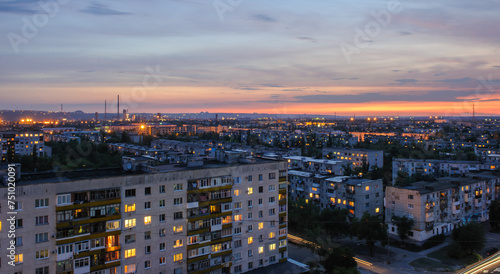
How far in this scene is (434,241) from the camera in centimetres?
1437

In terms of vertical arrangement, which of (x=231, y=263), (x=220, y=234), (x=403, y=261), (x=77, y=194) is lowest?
(x=403, y=261)

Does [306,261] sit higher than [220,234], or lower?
lower

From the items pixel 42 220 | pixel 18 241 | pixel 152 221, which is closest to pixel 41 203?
pixel 42 220

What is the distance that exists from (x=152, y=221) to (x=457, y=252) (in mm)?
10829

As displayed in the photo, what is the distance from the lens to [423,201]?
48.1 ft

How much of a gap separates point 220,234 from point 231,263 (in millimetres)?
897

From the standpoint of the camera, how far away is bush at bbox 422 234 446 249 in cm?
1413

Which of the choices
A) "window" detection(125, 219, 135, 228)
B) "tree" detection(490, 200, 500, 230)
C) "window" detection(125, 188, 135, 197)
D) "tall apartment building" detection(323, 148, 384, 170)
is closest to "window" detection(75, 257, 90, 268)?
"window" detection(125, 219, 135, 228)

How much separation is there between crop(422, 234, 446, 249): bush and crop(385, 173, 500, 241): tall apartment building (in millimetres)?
231

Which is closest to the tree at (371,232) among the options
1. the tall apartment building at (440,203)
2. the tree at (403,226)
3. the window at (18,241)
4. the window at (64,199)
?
the tree at (403,226)

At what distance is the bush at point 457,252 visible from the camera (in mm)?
12812

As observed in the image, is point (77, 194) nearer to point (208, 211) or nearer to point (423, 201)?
point (208, 211)

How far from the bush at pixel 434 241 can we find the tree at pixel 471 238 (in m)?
1.22

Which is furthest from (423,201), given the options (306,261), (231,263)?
(231,263)
